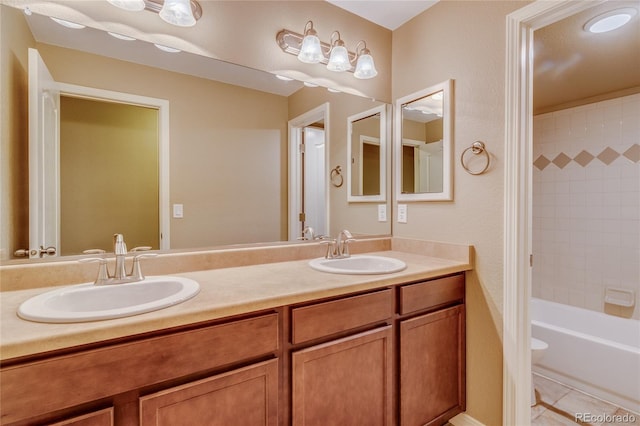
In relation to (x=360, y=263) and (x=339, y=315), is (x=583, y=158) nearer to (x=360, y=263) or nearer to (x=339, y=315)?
(x=360, y=263)

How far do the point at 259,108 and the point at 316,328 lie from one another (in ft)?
3.92

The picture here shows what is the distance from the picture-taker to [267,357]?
104cm

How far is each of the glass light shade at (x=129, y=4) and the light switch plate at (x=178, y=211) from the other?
0.85 m

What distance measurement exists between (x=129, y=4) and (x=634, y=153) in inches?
140

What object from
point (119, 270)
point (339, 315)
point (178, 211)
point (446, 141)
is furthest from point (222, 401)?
point (446, 141)

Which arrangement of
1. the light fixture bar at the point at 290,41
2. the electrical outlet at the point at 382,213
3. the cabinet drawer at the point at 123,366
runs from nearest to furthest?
the cabinet drawer at the point at 123,366, the light fixture bar at the point at 290,41, the electrical outlet at the point at 382,213

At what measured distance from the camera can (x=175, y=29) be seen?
1394 millimetres

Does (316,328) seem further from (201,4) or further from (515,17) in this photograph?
(515,17)

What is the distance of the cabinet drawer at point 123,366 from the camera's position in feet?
2.29

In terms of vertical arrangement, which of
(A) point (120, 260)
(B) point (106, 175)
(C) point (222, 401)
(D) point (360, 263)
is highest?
(B) point (106, 175)

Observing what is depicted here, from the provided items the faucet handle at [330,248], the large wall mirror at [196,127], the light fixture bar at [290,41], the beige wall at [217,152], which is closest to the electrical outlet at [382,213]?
the large wall mirror at [196,127]

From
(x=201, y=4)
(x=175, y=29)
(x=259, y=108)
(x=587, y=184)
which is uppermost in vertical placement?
(x=201, y=4)

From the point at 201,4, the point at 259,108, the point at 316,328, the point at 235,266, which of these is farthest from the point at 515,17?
the point at 235,266

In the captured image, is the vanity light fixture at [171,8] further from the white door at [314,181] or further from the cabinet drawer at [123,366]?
the cabinet drawer at [123,366]
